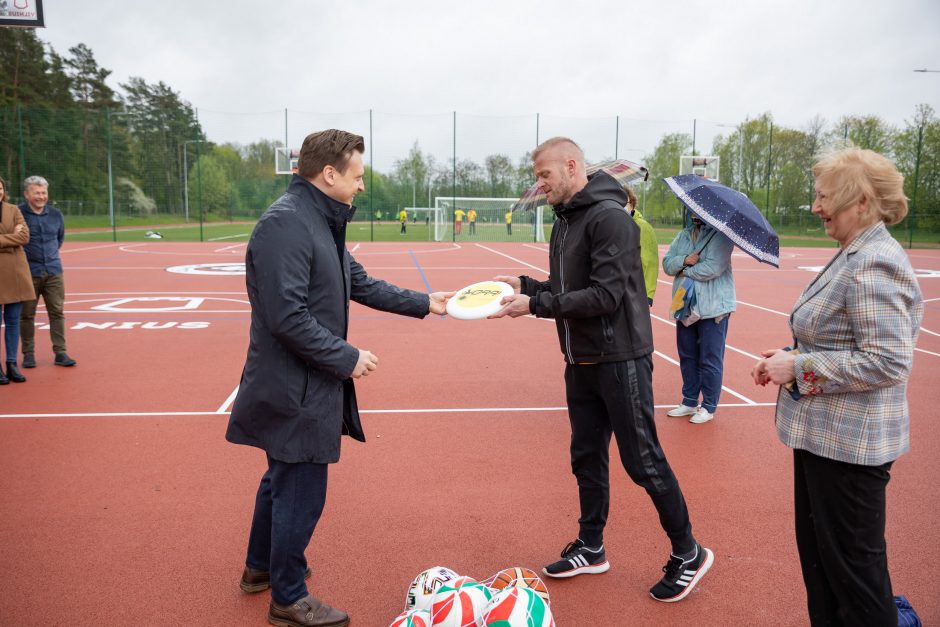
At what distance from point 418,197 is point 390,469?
152 ft

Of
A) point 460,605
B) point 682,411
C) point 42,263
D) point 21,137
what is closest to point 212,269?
point 42,263

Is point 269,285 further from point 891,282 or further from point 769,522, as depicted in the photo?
point 769,522

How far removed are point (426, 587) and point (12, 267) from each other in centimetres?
618

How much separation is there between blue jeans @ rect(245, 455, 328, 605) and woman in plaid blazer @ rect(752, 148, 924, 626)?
189 centimetres

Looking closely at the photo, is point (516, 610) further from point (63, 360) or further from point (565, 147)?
point (63, 360)

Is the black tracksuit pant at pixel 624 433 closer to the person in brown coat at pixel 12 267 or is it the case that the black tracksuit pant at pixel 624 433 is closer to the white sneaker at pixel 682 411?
the white sneaker at pixel 682 411

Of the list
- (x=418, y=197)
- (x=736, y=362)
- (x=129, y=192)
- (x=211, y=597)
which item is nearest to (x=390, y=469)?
(x=211, y=597)

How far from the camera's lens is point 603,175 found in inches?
126

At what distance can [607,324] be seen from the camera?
309 centimetres

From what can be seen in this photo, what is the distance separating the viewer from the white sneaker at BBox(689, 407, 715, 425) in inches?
229

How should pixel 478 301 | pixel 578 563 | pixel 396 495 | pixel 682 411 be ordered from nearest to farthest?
pixel 578 563 < pixel 478 301 < pixel 396 495 < pixel 682 411

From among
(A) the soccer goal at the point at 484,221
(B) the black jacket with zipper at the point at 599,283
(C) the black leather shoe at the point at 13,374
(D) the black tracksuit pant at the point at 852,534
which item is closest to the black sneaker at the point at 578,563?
(B) the black jacket with zipper at the point at 599,283

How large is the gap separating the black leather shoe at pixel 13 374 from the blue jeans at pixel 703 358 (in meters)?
6.53

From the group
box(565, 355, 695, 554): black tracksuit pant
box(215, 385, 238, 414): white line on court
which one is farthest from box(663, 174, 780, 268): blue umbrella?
box(215, 385, 238, 414): white line on court
